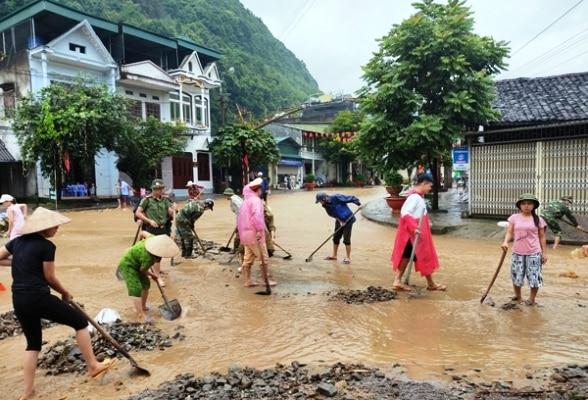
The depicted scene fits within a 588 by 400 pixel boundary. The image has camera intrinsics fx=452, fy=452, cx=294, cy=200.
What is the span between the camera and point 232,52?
53.7 meters

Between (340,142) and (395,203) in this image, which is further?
(340,142)

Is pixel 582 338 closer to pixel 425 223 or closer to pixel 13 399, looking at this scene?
pixel 425 223

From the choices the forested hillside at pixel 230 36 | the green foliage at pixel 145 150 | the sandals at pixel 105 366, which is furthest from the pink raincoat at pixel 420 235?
the forested hillside at pixel 230 36

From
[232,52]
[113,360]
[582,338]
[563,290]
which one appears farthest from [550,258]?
[232,52]

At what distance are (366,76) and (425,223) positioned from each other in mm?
9875

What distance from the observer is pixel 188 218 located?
339 inches

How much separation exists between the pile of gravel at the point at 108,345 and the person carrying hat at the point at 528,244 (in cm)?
431

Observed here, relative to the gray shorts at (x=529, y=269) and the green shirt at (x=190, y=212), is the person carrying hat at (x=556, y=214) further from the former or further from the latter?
the green shirt at (x=190, y=212)

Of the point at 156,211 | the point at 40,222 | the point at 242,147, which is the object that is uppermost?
the point at 242,147

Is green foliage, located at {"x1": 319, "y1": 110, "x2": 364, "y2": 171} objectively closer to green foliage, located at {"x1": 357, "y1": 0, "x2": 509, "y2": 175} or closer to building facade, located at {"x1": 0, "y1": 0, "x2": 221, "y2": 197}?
building facade, located at {"x1": 0, "y1": 0, "x2": 221, "y2": 197}

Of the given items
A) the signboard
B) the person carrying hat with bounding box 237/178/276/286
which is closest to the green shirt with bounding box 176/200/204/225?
the person carrying hat with bounding box 237/178/276/286

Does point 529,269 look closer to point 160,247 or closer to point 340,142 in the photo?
point 160,247

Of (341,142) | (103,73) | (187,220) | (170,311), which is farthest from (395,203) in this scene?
(341,142)

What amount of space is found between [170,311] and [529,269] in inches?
180
